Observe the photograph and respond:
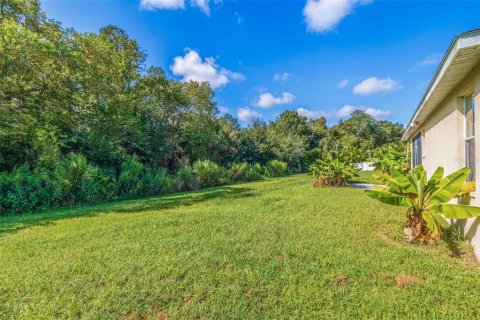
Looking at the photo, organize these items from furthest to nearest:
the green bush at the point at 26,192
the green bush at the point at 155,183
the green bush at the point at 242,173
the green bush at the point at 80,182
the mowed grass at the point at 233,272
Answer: the green bush at the point at 242,173
the green bush at the point at 155,183
the green bush at the point at 80,182
the green bush at the point at 26,192
the mowed grass at the point at 233,272

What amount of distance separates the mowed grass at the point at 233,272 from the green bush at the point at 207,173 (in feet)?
34.6

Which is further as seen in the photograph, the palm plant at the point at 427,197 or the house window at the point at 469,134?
the house window at the point at 469,134

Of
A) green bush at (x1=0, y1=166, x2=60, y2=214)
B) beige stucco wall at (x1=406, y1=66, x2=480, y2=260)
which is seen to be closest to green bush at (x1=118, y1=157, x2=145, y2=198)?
green bush at (x1=0, y1=166, x2=60, y2=214)

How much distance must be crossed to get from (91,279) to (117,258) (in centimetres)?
65

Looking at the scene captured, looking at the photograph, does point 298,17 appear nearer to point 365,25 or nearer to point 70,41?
point 365,25

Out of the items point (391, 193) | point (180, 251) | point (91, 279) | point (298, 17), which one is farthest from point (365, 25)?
point (91, 279)

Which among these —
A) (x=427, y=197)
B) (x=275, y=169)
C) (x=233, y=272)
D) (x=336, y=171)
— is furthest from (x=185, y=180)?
(x=427, y=197)

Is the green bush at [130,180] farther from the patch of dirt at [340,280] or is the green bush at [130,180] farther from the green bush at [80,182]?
the patch of dirt at [340,280]

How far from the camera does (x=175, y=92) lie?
1798 cm

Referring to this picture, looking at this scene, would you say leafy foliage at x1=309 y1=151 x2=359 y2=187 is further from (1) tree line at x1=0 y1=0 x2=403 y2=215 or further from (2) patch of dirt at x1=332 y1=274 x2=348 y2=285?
(1) tree line at x1=0 y1=0 x2=403 y2=215

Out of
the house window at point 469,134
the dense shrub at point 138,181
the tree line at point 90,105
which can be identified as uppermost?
the tree line at point 90,105

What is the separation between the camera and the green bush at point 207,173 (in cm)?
1634

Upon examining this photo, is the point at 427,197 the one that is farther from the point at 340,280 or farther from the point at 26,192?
the point at 26,192

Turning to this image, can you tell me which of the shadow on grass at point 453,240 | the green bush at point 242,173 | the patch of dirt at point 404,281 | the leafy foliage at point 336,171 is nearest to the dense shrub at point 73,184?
the green bush at point 242,173
